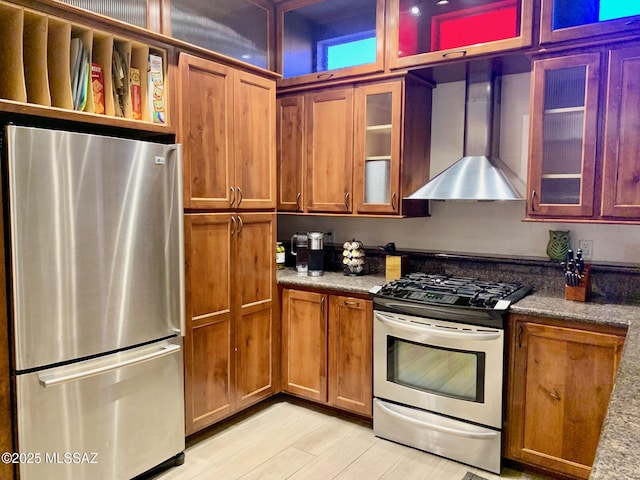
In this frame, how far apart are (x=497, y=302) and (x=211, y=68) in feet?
6.52

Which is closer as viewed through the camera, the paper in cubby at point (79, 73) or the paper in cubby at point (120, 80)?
the paper in cubby at point (79, 73)

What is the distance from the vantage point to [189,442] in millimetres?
2771

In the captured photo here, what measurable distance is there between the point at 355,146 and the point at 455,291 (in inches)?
45.2

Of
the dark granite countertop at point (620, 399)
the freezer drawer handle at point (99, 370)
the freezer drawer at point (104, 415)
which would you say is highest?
the dark granite countertop at point (620, 399)

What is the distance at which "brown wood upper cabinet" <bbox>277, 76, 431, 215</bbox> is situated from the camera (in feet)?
9.87

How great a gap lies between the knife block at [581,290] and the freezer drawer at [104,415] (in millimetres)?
2088

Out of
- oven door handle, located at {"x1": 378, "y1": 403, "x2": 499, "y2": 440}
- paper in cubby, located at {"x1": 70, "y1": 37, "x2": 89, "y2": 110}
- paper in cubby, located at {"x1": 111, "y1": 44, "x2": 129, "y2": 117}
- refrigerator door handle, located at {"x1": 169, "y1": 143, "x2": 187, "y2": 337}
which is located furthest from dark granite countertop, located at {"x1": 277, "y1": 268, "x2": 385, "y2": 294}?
paper in cubby, located at {"x1": 70, "y1": 37, "x2": 89, "y2": 110}

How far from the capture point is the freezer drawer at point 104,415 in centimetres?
195

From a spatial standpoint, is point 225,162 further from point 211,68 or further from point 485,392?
point 485,392

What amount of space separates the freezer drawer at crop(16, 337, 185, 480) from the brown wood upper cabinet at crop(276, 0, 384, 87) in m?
2.00

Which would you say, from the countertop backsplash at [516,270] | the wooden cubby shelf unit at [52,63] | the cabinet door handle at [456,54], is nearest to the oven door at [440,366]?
the countertop backsplash at [516,270]

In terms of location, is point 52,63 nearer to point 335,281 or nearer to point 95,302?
point 95,302

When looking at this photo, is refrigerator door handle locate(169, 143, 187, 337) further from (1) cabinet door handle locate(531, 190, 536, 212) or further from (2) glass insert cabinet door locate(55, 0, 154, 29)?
(1) cabinet door handle locate(531, 190, 536, 212)

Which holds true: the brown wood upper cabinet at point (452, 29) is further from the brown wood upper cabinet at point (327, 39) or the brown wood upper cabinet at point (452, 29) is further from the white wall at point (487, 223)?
the white wall at point (487, 223)
